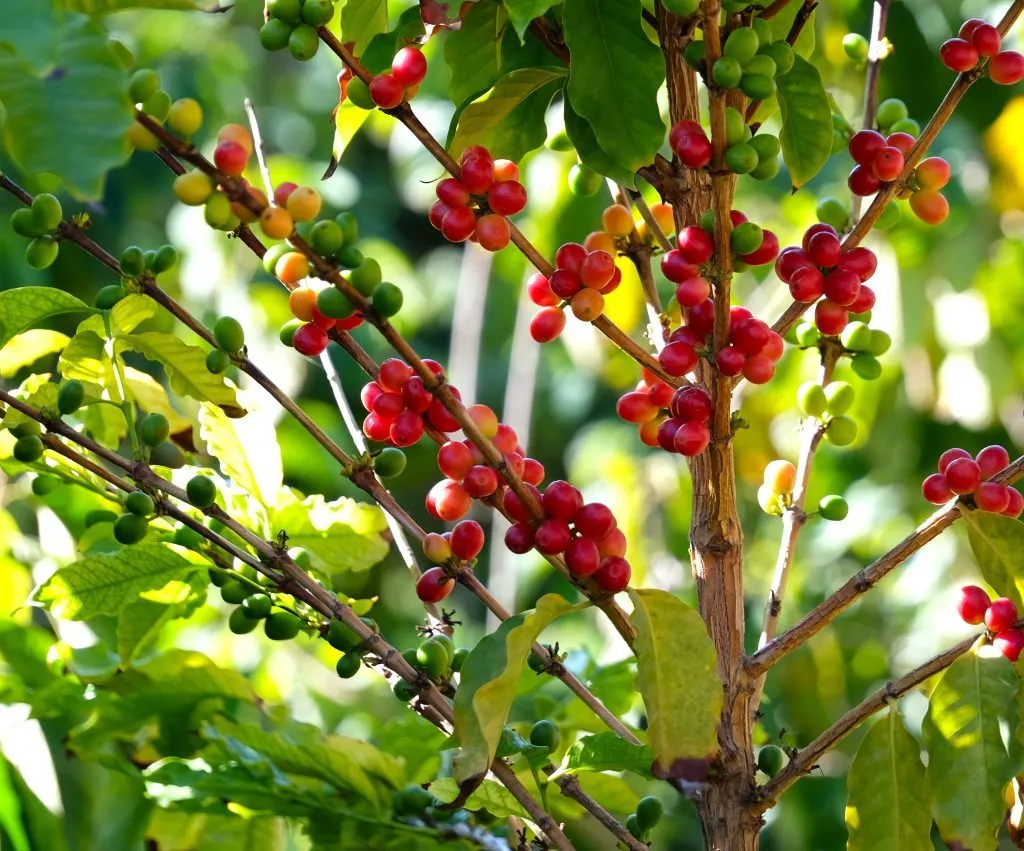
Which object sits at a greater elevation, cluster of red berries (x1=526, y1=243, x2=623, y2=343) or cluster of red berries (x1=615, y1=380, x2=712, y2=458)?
cluster of red berries (x1=526, y1=243, x2=623, y2=343)

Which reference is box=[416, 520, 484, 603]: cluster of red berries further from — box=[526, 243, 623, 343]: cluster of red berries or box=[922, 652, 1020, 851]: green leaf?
box=[922, 652, 1020, 851]: green leaf

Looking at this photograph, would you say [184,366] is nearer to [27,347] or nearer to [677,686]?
[27,347]

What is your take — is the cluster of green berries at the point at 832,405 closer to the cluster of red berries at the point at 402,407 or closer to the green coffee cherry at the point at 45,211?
the cluster of red berries at the point at 402,407

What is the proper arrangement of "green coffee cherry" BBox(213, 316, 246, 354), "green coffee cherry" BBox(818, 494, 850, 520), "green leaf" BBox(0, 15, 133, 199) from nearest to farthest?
"green leaf" BBox(0, 15, 133, 199) < "green coffee cherry" BBox(213, 316, 246, 354) < "green coffee cherry" BBox(818, 494, 850, 520)

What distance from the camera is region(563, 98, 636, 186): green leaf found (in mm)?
635

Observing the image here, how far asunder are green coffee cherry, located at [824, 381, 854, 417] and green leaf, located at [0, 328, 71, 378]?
1.61 ft

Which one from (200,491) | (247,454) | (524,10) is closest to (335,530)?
(247,454)

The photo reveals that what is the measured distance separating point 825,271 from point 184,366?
37cm

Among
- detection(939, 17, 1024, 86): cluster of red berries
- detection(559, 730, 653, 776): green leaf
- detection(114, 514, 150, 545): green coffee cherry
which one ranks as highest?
detection(939, 17, 1024, 86): cluster of red berries

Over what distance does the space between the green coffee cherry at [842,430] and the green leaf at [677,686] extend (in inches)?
9.4

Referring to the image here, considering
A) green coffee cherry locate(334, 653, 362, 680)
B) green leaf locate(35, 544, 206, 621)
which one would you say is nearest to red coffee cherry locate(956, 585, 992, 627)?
green coffee cherry locate(334, 653, 362, 680)

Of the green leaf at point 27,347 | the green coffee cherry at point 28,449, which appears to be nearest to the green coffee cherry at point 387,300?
the green coffee cherry at point 28,449

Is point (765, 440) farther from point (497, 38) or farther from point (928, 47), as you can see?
point (497, 38)

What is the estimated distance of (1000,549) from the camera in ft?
2.06
